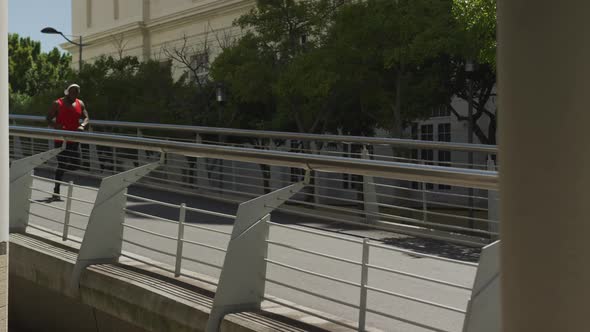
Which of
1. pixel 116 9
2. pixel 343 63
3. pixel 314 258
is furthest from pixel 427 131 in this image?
pixel 314 258

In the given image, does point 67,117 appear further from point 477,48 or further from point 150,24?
point 150,24

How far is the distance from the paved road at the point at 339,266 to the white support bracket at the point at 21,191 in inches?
22.0

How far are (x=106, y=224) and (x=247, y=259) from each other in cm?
204

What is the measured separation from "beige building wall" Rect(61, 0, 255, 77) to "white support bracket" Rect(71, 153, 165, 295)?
36436 millimetres

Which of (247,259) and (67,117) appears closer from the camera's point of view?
(247,259)

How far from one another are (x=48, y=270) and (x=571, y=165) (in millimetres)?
6643

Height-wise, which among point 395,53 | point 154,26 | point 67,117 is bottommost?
point 67,117

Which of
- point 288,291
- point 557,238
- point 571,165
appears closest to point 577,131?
point 571,165

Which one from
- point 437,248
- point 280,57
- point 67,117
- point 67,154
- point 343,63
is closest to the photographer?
point 437,248

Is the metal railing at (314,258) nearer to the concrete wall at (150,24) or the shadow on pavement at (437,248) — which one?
the shadow on pavement at (437,248)

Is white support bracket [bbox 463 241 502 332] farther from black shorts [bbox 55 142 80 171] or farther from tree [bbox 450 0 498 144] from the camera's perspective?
tree [bbox 450 0 498 144]

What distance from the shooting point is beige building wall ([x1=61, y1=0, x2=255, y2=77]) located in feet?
158

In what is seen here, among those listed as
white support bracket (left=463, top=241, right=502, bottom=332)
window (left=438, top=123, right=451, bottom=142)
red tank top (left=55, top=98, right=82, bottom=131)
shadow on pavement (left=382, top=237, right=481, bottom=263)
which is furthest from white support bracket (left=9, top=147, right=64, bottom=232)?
window (left=438, top=123, right=451, bottom=142)

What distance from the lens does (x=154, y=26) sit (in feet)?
180
